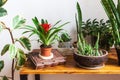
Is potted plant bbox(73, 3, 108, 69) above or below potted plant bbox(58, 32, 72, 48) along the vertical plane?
below

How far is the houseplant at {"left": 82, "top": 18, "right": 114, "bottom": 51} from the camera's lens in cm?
138

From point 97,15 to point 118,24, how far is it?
1.09 feet

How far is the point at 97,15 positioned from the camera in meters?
1.57

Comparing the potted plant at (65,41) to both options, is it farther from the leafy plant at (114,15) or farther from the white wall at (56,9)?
the leafy plant at (114,15)

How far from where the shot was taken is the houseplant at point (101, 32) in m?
1.38

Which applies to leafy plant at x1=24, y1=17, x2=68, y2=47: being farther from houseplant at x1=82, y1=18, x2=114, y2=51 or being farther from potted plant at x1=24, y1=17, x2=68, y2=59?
houseplant at x1=82, y1=18, x2=114, y2=51

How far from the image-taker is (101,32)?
1401 millimetres

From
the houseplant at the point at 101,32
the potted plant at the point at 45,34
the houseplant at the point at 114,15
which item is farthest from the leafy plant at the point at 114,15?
the potted plant at the point at 45,34

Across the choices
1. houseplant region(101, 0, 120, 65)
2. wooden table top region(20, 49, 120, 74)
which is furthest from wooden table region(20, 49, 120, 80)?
houseplant region(101, 0, 120, 65)

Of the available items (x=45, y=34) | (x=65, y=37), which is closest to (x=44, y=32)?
(x=45, y=34)

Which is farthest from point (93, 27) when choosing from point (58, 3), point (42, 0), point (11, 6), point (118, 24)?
point (11, 6)

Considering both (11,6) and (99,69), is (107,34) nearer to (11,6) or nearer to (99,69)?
(99,69)

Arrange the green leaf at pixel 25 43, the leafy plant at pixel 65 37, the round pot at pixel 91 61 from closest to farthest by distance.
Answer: the round pot at pixel 91 61 < the green leaf at pixel 25 43 < the leafy plant at pixel 65 37

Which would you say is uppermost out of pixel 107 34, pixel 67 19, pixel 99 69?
pixel 67 19
